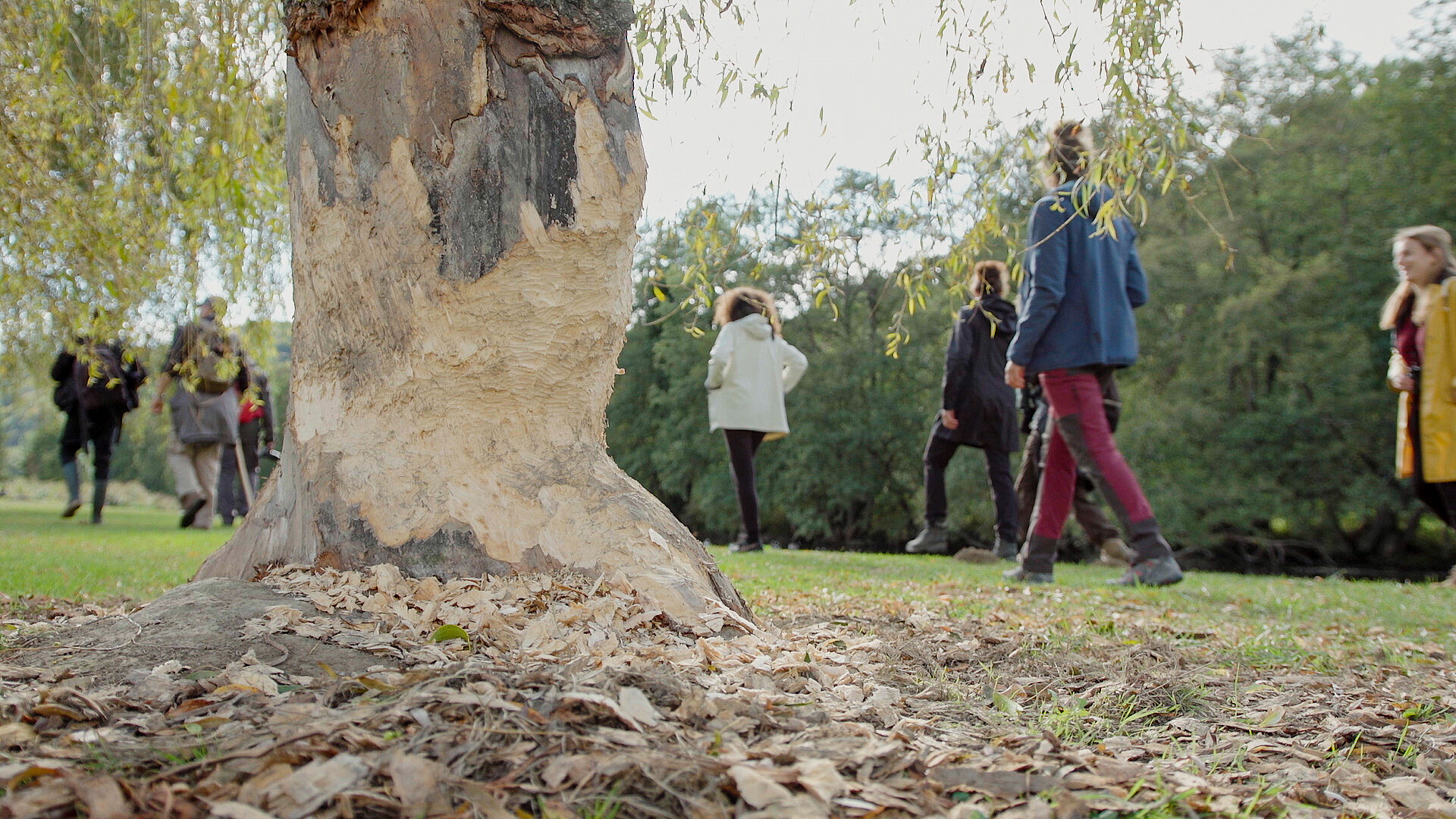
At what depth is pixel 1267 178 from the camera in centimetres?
2300

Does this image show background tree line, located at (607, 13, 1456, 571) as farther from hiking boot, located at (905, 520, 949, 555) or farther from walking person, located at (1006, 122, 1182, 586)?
walking person, located at (1006, 122, 1182, 586)

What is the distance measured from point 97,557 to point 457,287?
484 cm

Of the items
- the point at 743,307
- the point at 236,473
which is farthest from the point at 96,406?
the point at 743,307

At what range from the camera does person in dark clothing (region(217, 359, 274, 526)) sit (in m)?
11.0

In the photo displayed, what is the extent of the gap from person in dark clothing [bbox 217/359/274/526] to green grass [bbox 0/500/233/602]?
468mm

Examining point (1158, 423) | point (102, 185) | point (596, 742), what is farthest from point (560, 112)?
point (1158, 423)

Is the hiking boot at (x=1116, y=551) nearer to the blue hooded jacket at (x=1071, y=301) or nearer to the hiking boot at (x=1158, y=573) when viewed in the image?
the hiking boot at (x=1158, y=573)

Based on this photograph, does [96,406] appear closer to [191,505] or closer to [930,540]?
[191,505]

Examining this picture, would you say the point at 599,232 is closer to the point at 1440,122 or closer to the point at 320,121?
the point at 320,121

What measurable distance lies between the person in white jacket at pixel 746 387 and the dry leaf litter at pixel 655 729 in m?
5.16

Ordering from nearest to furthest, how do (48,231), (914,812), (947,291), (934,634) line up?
(914,812)
(934,634)
(947,291)
(48,231)

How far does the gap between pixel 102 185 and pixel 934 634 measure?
4870 mm

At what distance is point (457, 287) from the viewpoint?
3.14 m

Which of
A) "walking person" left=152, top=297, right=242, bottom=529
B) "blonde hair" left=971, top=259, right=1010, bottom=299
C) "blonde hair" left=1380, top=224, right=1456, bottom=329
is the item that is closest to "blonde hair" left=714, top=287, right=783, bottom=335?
"blonde hair" left=971, top=259, right=1010, bottom=299
